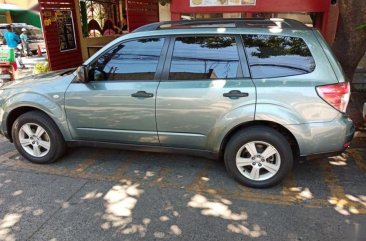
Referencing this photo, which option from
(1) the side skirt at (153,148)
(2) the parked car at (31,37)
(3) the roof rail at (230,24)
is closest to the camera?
(3) the roof rail at (230,24)

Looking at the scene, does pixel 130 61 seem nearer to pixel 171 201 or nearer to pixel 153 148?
pixel 153 148

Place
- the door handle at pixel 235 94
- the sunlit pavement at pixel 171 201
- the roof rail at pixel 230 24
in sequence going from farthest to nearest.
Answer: the roof rail at pixel 230 24 < the door handle at pixel 235 94 < the sunlit pavement at pixel 171 201

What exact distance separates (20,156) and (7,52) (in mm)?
4433

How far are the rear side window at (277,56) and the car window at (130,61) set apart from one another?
99 cm

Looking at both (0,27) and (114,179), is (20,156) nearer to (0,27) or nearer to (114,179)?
(114,179)

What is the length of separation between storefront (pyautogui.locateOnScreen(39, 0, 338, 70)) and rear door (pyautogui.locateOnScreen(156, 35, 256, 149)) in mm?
3609

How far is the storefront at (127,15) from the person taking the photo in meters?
6.58

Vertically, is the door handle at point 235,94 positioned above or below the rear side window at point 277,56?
below

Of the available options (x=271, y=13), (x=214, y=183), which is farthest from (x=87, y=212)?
(x=271, y=13)

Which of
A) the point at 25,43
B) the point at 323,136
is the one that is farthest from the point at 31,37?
the point at 323,136

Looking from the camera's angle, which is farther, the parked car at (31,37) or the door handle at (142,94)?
the parked car at (31,37)

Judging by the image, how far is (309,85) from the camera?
3141mm

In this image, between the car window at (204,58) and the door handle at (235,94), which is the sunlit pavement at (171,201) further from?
the car window at (204,58)

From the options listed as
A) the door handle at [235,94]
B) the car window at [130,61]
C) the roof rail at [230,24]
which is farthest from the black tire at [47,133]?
the door handle at [235,94]
